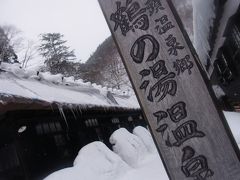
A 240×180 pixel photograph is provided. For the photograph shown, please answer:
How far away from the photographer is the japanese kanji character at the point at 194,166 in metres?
3.05

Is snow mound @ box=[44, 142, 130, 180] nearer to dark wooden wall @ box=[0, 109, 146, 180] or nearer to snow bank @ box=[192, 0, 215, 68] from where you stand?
dark wooden wall @ box=[0, 109, 146, 180]

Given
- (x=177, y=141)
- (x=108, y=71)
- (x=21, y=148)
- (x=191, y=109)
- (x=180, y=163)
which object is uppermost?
(x=108, y=71)

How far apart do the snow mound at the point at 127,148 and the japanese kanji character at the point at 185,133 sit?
8.53 meters

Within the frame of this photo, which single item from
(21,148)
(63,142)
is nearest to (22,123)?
(21,148)

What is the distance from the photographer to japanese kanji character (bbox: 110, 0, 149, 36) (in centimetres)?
334

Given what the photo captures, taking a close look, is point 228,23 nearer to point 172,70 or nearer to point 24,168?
point 172,70

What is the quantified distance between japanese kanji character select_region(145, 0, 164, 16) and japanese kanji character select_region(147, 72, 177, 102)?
0.67 metres

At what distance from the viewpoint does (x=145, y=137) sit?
614 inches

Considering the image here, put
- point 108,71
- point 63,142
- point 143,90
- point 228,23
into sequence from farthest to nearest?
point 108,71
point 63,142
point 228,23
point 143,90

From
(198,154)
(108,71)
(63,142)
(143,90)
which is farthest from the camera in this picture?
(108,71)

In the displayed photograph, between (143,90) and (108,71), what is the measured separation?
1755 inches

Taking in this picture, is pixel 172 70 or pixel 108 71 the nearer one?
pixel 172 70

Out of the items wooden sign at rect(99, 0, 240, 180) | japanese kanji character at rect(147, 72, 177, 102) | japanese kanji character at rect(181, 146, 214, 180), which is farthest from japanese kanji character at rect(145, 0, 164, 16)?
japanese kanji character at rect(181, 146, 214, 180)

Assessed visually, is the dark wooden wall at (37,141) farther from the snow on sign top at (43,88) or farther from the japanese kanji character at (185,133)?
the japanese kanji character at (185,133)
